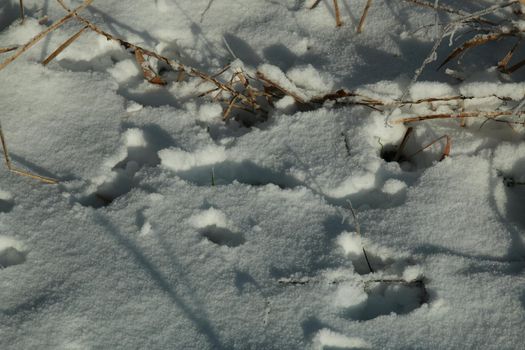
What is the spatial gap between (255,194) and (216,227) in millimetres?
148

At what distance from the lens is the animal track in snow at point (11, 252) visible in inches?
63.0

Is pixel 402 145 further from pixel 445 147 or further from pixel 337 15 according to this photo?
pixel 337 15

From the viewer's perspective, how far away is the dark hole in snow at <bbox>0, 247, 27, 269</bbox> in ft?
5.24

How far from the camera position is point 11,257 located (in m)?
1.61

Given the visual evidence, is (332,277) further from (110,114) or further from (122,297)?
(110,114)

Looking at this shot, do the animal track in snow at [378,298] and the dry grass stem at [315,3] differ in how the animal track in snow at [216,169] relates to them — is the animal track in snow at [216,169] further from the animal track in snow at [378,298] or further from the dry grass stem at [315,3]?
the dry grass stem at [315,3]

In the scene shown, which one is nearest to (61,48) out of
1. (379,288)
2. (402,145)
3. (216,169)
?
(216,169)

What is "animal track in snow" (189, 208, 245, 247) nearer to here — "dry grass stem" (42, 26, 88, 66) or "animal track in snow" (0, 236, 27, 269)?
"animal track in snow" (0, 236, 27, 269)

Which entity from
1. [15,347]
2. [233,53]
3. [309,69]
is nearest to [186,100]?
[233,53]

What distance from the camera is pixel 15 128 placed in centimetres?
181

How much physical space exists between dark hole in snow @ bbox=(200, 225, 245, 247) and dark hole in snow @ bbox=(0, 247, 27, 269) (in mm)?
500

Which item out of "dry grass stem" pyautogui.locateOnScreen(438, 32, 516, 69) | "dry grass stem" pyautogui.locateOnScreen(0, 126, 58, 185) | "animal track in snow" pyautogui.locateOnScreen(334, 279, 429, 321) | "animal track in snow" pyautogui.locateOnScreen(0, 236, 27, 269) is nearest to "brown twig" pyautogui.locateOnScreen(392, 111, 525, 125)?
"dry grass stem" pyautogui.locateOnScreen(438, 32, 516, 69)

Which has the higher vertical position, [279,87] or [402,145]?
[279,87]

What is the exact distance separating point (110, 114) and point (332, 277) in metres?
0.87
